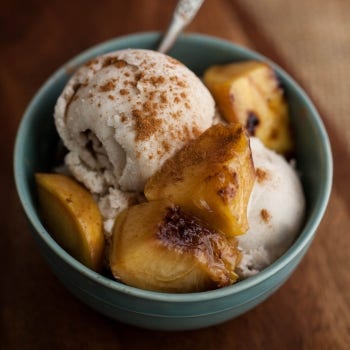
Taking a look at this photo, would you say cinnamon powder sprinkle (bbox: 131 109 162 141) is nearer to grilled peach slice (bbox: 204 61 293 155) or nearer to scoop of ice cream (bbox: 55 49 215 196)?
scoop of ice cream (bbox: 55 49 215 196)

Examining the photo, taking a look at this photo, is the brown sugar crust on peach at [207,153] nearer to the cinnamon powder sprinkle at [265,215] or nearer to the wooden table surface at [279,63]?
the cinnamon powder sprinkle at [265,215]

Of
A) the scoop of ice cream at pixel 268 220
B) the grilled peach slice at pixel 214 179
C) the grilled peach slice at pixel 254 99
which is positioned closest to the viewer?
the grilled peach slice at pixel 214 179

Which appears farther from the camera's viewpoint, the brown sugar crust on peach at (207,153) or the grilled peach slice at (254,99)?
the grilled peach slice at (254,99)

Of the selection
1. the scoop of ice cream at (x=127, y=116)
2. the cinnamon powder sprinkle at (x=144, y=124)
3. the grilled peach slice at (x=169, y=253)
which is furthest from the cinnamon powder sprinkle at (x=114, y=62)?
the grilled peach slice at (x=169, y=253)

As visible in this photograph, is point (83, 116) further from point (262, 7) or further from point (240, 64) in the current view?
point (262, 7)

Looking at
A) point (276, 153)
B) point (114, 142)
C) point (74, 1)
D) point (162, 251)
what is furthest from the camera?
point (74, 1)

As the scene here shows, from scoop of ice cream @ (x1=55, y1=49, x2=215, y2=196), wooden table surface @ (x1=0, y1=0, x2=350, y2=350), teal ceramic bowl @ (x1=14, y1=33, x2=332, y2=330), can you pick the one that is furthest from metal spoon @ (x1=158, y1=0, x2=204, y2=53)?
wooden table surface @ (x1=0, y1=0, x2=350, y2=350)

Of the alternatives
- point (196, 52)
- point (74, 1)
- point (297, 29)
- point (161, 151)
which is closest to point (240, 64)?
point (196, 52)
